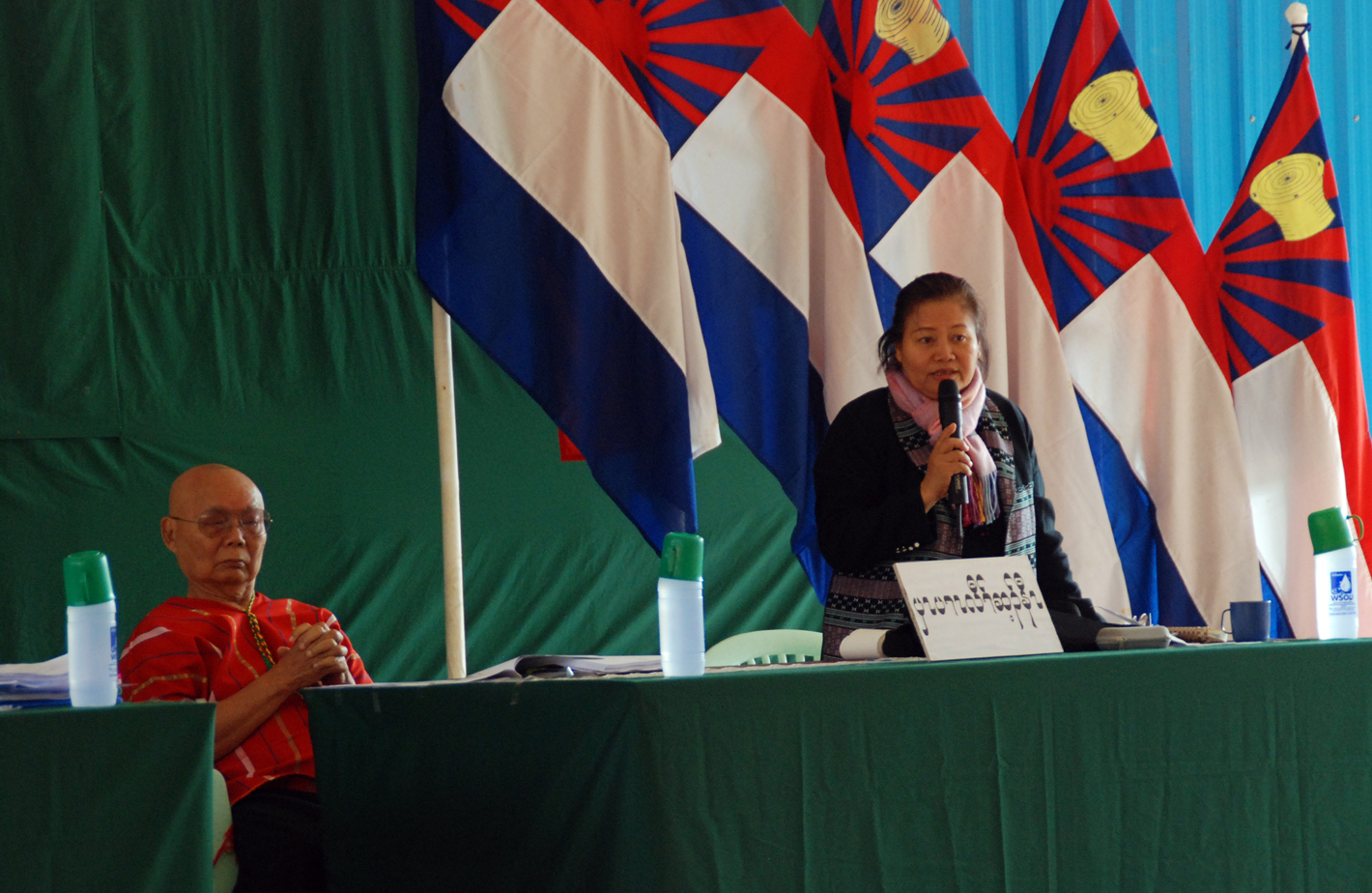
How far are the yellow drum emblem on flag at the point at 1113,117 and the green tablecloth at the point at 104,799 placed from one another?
9.82ft

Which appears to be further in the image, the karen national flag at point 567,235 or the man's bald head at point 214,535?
the karen national flag at point 567,235

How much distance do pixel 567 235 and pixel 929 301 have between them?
97 centimetres

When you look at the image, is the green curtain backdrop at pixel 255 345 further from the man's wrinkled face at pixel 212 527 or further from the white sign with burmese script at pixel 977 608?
the white sign with burmese script at pixel 977 608

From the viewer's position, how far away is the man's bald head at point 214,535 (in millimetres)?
2023

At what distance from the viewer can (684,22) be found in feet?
10.2

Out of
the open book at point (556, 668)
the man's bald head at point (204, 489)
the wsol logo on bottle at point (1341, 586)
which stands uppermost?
the man's bald head at point (204, 489)

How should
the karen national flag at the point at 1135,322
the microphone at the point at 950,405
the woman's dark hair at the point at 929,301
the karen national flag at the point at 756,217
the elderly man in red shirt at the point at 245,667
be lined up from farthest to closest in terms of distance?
1. the karen national flag at the point at 1135,322
2. the karen national flag at the point at 756,217
3. the woman's dark hair at the point at 929,301
4. the microphone at the point at 950,405
5. the elderly man in red shirt at the point at 245,667

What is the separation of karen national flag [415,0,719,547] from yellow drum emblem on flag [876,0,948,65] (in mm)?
786

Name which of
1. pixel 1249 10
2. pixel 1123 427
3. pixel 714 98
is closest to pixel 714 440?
pixel 714 98

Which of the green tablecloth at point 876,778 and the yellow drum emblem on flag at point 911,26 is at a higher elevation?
the yellow drum emblem on flag at point 911,26

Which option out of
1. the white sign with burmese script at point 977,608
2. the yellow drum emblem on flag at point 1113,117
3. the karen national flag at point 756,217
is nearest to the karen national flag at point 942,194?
the karen national flag at point 756,217

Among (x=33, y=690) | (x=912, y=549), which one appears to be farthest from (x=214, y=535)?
(x=912, y=549)

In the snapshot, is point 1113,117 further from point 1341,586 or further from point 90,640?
point 90,640

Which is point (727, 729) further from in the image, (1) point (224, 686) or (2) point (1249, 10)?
(2) point (1249, 10)
